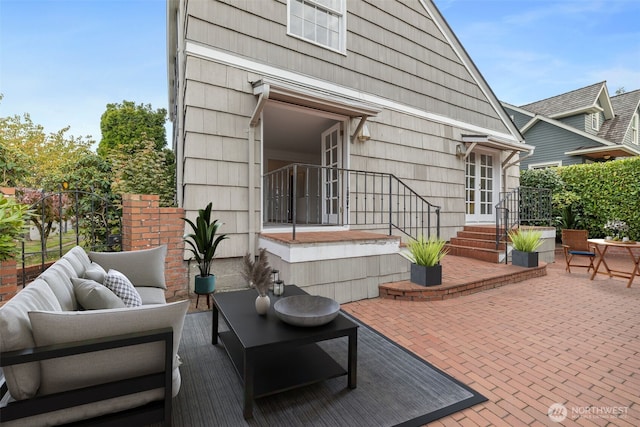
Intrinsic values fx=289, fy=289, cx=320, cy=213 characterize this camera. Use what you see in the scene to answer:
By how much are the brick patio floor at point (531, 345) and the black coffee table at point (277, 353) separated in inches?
29.3

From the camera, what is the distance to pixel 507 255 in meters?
5.94

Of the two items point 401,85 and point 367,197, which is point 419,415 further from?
point 401,85

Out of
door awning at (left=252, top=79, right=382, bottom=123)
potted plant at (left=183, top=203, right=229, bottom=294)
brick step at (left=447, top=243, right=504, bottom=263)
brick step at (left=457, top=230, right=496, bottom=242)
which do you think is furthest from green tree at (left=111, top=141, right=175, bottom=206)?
brick step at (left=457, top=230, right=496, bottom=242)

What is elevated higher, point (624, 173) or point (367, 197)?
point (624, 173)

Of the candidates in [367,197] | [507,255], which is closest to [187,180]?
[367,197]

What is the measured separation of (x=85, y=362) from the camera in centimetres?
142

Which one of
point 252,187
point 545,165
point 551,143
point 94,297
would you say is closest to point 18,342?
point 94,297

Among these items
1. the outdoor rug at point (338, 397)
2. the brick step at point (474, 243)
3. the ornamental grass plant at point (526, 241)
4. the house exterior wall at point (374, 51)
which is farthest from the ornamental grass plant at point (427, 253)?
the house exterior wall at point (374, 51)

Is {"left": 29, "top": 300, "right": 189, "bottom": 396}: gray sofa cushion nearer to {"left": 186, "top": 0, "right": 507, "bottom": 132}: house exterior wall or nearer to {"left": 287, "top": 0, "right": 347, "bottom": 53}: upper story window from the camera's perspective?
{"left": 186, "top": 0, "right": 507, "bottom": 132}: house exterior wall

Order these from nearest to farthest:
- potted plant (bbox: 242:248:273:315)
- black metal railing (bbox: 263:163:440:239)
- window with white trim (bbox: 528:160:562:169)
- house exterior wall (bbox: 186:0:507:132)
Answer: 1. potted plant (bbox: 242:248:273:315)
2. house exterior wall (bbox: 186:0:507:132)
3. black metal railing (bbox: 263:163:440:239)
4. window with white trim (bbox: 528:160:562:169)

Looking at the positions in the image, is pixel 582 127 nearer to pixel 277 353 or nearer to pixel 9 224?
pixel 277 353

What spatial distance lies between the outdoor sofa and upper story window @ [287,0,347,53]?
5.02 metres

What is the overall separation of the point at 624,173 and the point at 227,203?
33.5ft

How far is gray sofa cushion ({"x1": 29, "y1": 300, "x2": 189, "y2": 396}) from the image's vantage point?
4.43ft
